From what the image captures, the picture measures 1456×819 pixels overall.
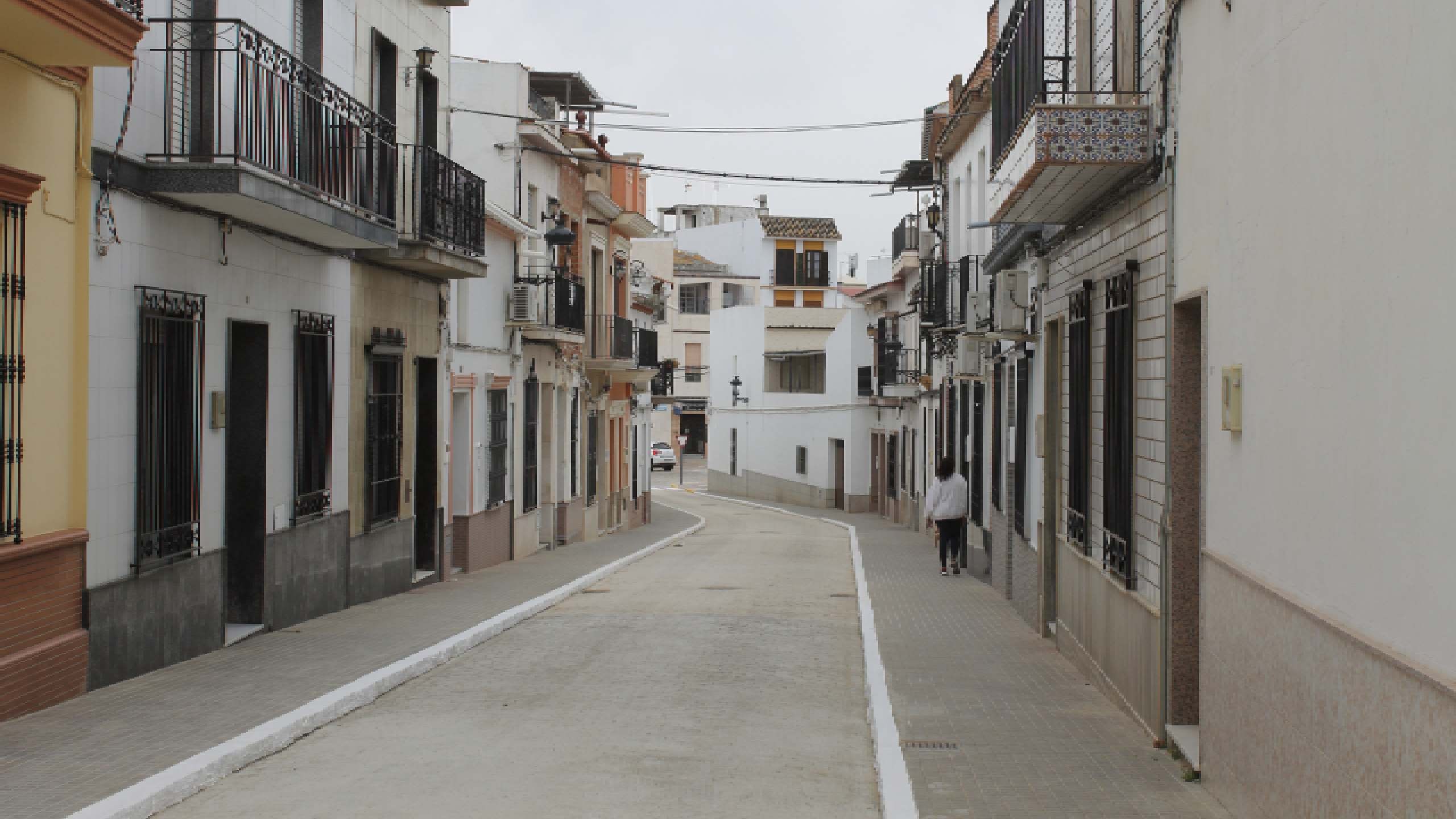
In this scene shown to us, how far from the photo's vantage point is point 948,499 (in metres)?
20.2

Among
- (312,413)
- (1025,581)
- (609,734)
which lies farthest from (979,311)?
(609,734)

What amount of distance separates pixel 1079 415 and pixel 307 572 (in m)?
7.56

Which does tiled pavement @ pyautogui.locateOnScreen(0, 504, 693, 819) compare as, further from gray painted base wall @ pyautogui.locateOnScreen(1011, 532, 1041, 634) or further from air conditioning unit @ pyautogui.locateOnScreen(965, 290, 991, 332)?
air conditioning unit @ pyautogui.locateOnScreen(965, 290, 991, 332)

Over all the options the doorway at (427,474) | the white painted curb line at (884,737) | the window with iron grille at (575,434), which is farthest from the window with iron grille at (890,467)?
the white painted curb line at (884,737)

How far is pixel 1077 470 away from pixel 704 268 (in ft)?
221

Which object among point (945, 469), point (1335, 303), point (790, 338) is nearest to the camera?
→ point (1335, 303)

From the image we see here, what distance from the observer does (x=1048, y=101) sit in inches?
456

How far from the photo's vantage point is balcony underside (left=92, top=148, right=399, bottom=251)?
10.3 metres

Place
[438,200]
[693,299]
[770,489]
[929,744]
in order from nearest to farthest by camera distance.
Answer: [929,744], [438,200], [770,489], [693,299]

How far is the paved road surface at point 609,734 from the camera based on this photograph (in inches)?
273

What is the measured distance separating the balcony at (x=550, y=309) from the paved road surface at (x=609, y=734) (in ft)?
32.6

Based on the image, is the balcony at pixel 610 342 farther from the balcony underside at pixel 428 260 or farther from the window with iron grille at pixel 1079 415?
the window with iron grille at pixel 1079 415

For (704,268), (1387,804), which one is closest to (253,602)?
(1387,804)

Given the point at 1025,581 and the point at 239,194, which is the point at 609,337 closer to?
the point at 1025,581
